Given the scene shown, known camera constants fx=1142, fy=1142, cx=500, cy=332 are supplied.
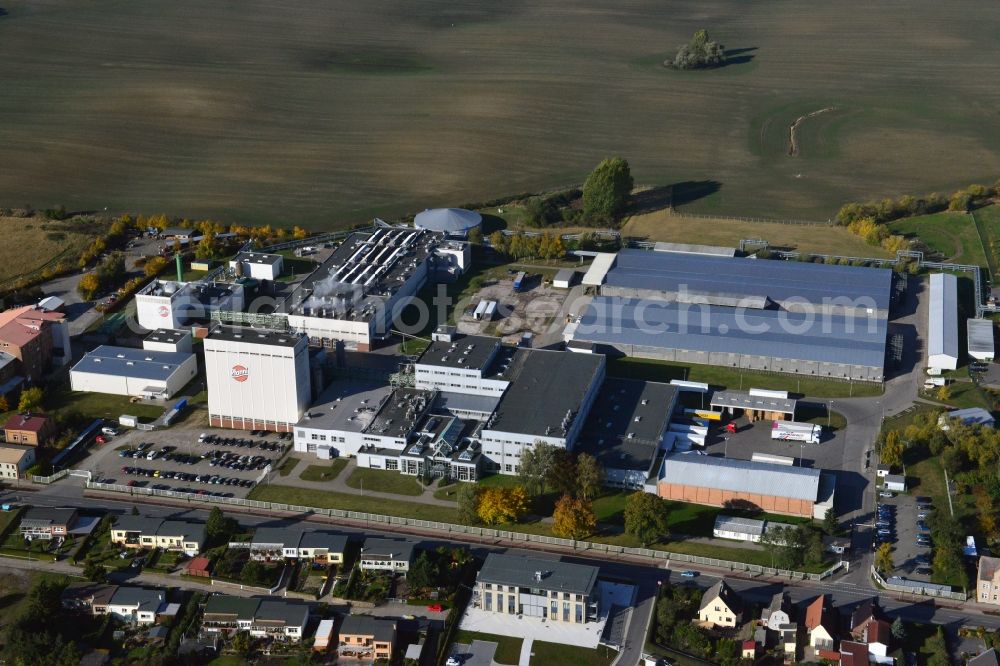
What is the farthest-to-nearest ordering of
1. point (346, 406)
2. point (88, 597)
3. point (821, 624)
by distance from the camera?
point (346, 406) < point (88, 597) < point (821, 624)

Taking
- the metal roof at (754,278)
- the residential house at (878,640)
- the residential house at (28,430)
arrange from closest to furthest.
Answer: the residential house at (878,640) < the residential house at (28,430) < the metal roof at (754,278)

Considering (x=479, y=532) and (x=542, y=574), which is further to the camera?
(x=479, y=532)

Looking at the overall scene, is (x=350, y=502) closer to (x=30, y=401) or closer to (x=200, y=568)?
(x=200, y=568)

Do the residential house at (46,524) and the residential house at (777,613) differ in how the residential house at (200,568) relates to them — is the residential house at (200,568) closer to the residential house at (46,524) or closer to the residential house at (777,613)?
the residential house at (46,524)

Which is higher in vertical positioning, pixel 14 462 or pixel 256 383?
pixel 256 383

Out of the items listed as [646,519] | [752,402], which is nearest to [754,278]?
[752,402]

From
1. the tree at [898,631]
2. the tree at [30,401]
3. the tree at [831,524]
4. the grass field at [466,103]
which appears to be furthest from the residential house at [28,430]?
the tree at [898,631]

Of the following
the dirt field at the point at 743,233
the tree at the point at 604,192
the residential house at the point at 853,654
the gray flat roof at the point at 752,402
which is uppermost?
the tree at the point at 604,192
